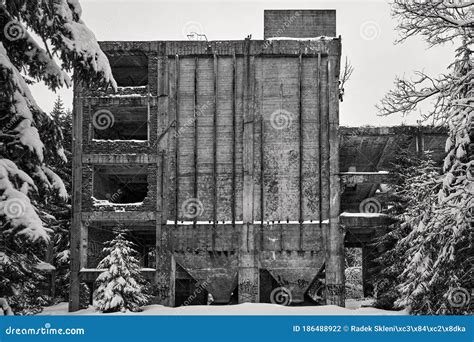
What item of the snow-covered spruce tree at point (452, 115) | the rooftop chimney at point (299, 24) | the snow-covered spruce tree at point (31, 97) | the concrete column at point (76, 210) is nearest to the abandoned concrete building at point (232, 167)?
the concrete column at point (76, 210)

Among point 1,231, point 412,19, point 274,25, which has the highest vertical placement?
point 274,25

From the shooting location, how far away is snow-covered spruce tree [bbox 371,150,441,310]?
2803 cm

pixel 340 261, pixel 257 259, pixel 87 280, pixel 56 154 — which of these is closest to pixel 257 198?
pixel 257 259

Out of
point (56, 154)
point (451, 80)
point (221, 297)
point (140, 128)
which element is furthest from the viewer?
point (140, 128)

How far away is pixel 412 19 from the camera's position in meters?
13.0

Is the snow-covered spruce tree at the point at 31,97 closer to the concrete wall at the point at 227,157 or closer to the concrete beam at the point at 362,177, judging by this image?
the concrete wall at the point at 227,157

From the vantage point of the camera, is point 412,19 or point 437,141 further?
point 437,141

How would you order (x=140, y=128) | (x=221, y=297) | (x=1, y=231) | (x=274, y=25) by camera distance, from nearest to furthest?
(x=1, y=231)
(x=221, y=297)
(x=274, y=25)
(x=140, y=128)

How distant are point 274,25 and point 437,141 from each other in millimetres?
10441

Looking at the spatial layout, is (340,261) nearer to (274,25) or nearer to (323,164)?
(323,164)

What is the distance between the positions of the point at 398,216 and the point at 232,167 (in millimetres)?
8189

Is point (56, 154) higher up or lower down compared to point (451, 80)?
lower down

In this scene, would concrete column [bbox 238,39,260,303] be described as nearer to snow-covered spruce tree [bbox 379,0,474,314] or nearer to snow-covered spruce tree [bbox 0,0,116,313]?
snow-covered spruce tree [bbox 379,0,474,314]

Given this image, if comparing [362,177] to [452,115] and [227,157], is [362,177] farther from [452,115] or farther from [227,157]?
[452,115]
